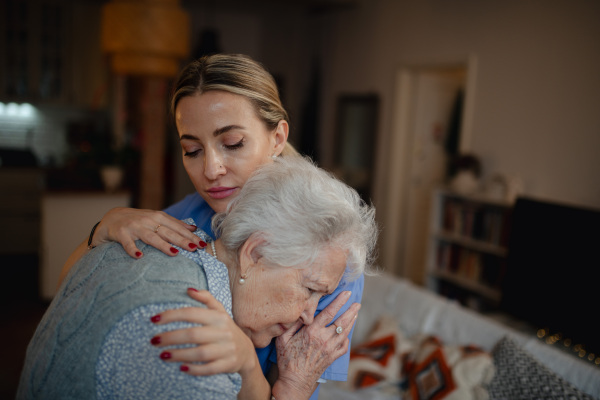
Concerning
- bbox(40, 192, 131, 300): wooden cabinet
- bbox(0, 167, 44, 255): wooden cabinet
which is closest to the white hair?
bbox(40, 192, 131, 300): wooden cabinet

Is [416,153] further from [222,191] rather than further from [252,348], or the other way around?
[252,348]

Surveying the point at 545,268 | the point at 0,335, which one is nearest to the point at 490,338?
the point at 545,268

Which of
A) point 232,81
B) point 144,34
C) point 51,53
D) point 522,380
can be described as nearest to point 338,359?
point 232,81

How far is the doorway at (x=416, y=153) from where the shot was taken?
5.51 meters

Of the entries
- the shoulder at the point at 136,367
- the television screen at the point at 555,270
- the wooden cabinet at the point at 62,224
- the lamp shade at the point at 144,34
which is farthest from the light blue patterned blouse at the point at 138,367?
the wooden cabinet at the point at 62,224

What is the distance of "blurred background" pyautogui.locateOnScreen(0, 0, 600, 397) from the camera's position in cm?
359

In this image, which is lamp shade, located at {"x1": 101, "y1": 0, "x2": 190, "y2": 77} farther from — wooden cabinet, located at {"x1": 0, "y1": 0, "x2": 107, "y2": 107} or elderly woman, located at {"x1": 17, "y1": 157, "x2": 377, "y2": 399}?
wooden cabinet, located at {"x1": 0, "y1": 0, "x2": 107, "y2": 107}

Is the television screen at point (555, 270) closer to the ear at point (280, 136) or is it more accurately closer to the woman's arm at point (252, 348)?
the woman's arm at point (252, 348)

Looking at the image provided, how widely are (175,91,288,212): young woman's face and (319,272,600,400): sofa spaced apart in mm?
1481

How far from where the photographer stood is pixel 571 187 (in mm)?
3613

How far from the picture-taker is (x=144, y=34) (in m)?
2.58

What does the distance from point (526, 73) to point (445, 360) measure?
273 centimetres

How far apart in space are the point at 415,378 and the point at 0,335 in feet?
11.4

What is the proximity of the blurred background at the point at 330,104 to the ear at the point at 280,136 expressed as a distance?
1.56 meters
